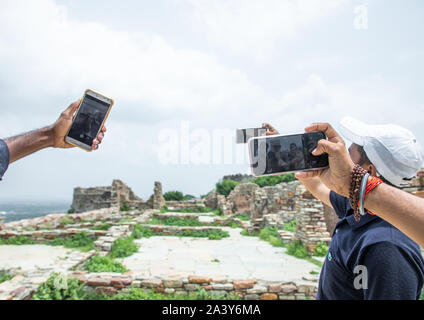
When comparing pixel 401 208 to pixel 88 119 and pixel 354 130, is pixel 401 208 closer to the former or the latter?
pixel 354 130

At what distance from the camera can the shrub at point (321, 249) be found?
7.70 metres

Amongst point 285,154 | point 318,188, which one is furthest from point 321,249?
point 285,154

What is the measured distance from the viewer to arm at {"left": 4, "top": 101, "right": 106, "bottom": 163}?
1369 millimetres

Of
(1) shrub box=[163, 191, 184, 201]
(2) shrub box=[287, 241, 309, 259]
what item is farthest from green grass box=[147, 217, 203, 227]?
(1) shrub box=[163, 191, 184, 201]

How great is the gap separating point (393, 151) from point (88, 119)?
1.53 m

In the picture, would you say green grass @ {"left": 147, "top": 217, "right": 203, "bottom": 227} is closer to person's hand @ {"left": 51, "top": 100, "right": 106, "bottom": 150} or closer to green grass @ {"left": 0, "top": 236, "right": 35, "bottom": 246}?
green grass @ {"left": 0, "top": 236, "right": 35, "bottom": 246}

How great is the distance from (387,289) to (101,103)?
163 cm

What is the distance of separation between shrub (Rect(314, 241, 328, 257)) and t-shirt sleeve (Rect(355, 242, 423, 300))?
23.5 ft

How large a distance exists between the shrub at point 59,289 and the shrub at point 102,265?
1.20 m

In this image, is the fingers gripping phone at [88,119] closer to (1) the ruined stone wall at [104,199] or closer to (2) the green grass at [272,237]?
(2) the green grass at [272,237]

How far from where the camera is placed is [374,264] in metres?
1.13

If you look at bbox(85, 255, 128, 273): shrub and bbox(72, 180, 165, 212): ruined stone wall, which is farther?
bbox(72, 180, 165, 212): ruined stone wall

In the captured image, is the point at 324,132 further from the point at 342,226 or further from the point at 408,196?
the point at 342,226

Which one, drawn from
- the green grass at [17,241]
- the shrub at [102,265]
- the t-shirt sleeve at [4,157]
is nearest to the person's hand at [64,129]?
the t-shirt sleeve at [4,157]
